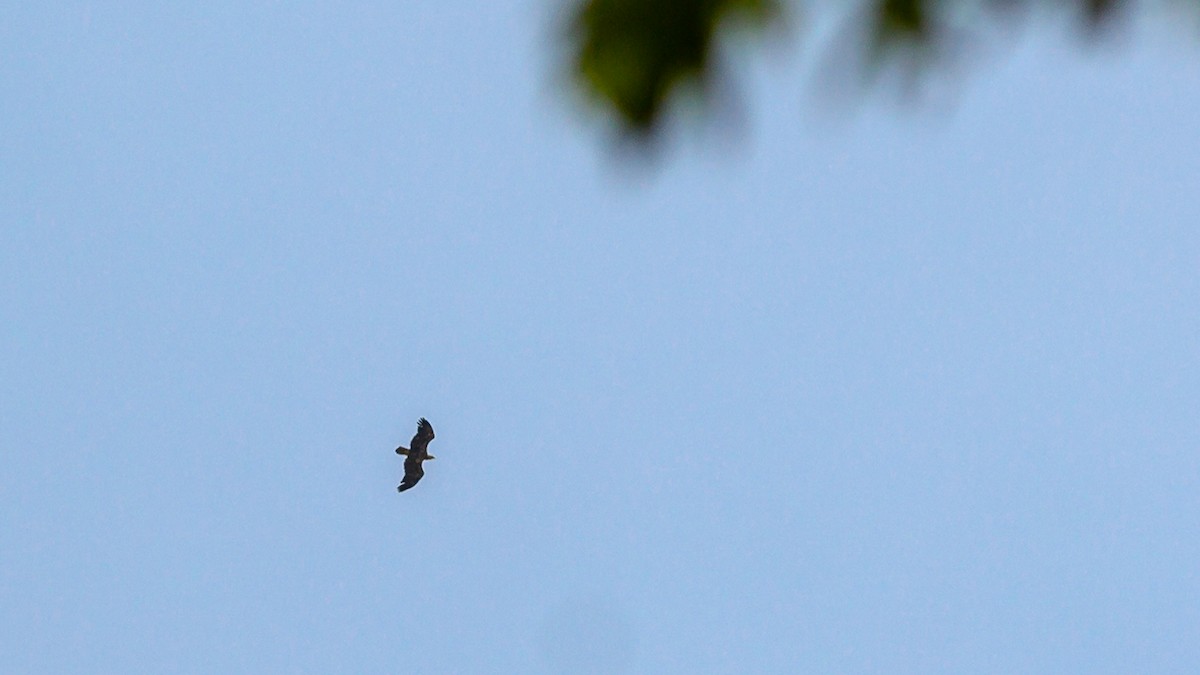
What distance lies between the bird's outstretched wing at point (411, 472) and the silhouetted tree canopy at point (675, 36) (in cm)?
3057

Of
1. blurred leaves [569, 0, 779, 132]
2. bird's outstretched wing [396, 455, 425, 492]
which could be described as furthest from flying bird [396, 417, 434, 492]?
blurred leaves [569, 0, 779, 132]

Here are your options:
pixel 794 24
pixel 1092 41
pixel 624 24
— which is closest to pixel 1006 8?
pixel 1092 41

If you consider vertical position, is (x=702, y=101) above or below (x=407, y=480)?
above

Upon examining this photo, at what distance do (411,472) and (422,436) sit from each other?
2.64ft

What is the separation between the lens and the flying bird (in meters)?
34.4

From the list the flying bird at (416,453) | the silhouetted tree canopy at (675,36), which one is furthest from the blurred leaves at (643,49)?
the flying bird at (416,453)

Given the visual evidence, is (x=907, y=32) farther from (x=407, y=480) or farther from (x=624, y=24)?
(x=407, y=480)

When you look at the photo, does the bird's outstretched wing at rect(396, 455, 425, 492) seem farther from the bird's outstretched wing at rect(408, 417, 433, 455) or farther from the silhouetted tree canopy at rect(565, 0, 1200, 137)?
the silhouetted tree canopy at rect(565, 0, 1200, 137)

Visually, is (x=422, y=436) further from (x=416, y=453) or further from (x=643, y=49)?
(x=643, y=49)

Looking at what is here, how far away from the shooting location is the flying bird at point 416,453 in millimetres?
34406

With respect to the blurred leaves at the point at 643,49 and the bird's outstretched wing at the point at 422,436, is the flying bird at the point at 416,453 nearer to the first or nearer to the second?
the bird's outstretched wing at the point at 422,436

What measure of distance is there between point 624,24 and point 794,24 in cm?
42

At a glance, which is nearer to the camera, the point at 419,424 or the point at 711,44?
the point at 711,44

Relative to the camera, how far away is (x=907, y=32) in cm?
425
